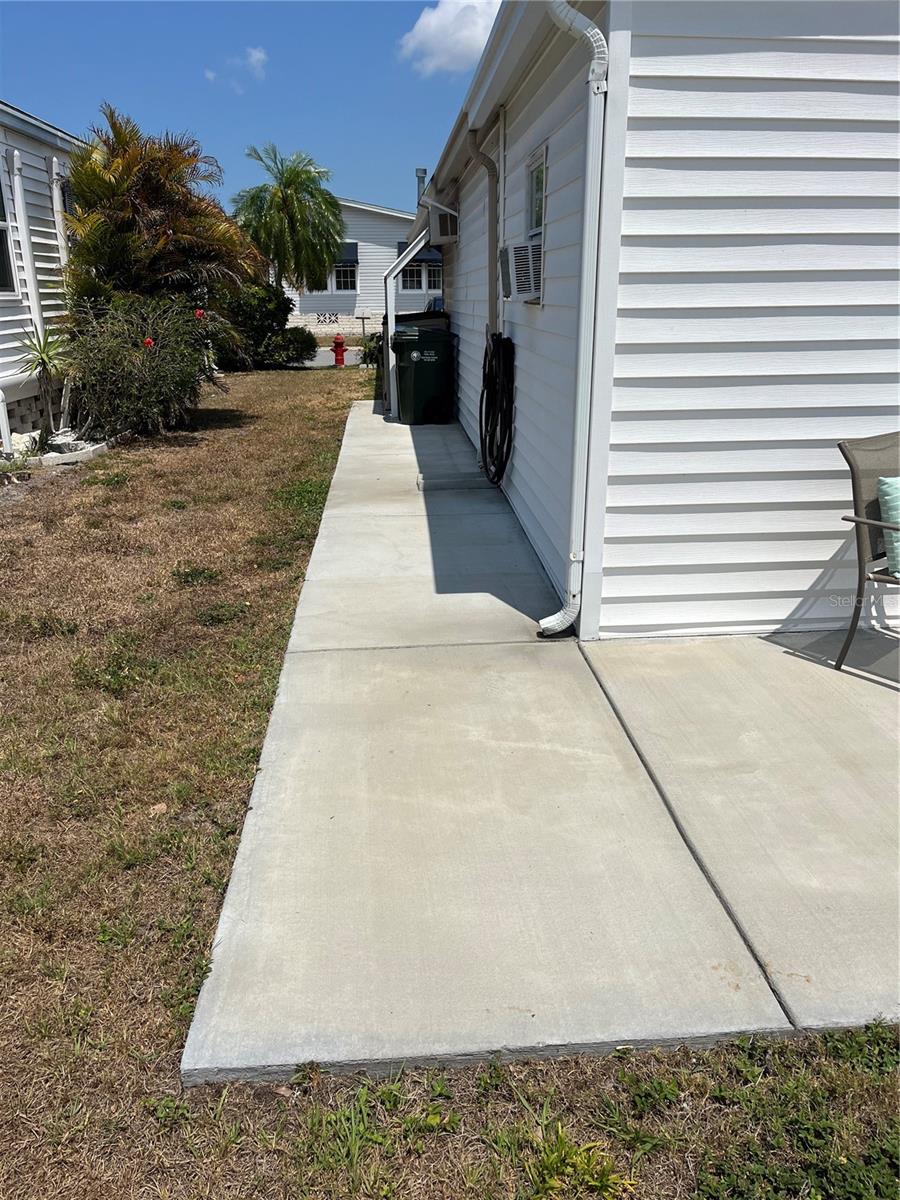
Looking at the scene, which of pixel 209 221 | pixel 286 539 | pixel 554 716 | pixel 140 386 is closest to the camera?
pixel 554 716

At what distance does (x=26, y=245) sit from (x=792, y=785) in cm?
1013

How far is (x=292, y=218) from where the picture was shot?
2656 centimetres

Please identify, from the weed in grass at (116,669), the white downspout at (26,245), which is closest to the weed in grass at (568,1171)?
the weed in grass at (116,669)

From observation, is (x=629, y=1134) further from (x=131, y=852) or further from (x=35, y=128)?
(x=35, y=128)

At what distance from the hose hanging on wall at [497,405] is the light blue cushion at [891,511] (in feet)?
10.9

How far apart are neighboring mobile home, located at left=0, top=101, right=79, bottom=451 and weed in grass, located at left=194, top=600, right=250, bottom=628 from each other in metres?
5.36

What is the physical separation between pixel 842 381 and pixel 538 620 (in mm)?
1814

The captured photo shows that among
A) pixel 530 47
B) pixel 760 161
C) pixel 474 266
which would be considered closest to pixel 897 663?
pixel 760 161

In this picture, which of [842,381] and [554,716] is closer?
[554,716]

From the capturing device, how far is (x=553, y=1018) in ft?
7.00

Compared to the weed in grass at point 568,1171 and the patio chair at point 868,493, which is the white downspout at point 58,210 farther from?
the weed in grass at point 568,1171

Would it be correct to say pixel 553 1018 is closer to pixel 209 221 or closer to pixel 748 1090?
pixel 748 1090

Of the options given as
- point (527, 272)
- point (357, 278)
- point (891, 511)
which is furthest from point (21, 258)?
point (357, 278)

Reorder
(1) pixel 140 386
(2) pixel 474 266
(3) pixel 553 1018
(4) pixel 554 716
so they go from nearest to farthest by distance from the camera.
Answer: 1. (3) pixel 553 1018
2. (4) pixel 554 716
3. (2) pixel 474 266
4. (1) pixel 140 386
